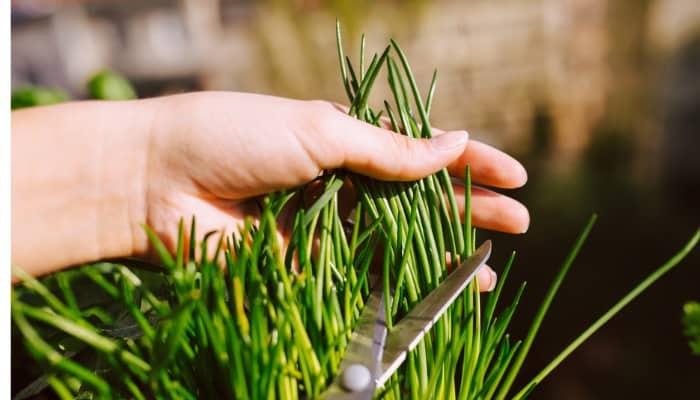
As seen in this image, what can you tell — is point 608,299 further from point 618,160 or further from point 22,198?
point 22,198

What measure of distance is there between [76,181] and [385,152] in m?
0.29

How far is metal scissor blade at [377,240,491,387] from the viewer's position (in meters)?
0.39

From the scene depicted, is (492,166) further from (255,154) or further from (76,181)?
(76,181)

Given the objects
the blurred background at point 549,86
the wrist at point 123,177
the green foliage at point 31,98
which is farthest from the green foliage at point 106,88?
the blurred background at point 549,86

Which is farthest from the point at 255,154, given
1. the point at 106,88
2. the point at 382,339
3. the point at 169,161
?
the point at 106,88

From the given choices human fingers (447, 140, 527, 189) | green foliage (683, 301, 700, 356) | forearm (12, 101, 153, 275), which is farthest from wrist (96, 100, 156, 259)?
green foliage (683, 301, 700, 356)

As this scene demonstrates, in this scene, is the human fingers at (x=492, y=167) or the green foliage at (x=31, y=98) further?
the green foliage at (x=31, y=98)

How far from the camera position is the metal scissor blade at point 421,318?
0.39 meters

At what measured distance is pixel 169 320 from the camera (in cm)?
33

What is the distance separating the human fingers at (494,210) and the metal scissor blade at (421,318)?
0.19m

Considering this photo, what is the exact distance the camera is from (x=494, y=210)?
0.62m

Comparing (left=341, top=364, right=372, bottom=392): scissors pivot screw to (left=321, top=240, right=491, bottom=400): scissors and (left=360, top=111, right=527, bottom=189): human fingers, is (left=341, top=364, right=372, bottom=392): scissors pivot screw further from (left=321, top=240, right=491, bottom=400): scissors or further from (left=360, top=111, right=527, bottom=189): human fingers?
(left=360, top=111, right=527, bottom=189): human fingers

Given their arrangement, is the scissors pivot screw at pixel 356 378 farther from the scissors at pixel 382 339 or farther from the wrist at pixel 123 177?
the wrist at pixel 123 177
